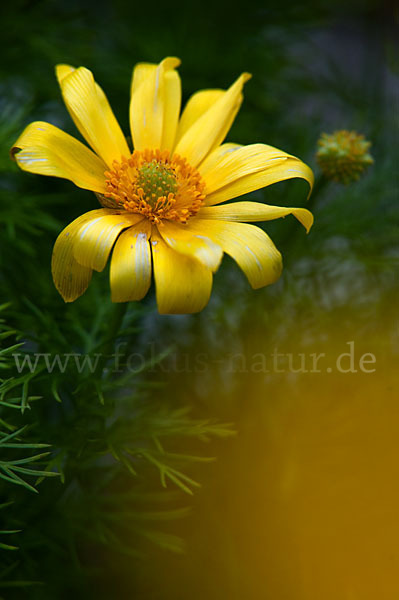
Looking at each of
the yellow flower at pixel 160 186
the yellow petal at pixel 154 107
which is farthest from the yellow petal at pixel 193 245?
the yellow petal at pixel 154 107

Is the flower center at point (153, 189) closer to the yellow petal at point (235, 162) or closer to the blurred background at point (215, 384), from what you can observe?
the yellow petal at point (235, 162)

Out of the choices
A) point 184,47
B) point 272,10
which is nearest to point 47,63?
point 184,47

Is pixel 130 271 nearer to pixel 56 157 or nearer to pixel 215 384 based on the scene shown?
pixel 56 157

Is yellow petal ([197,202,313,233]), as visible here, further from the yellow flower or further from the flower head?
the flower head

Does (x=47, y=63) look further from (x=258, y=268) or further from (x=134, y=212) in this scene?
(x=258, y=268)

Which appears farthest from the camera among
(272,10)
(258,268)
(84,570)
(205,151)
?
(272,10)

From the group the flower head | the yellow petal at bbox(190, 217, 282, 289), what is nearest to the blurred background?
the flower head
